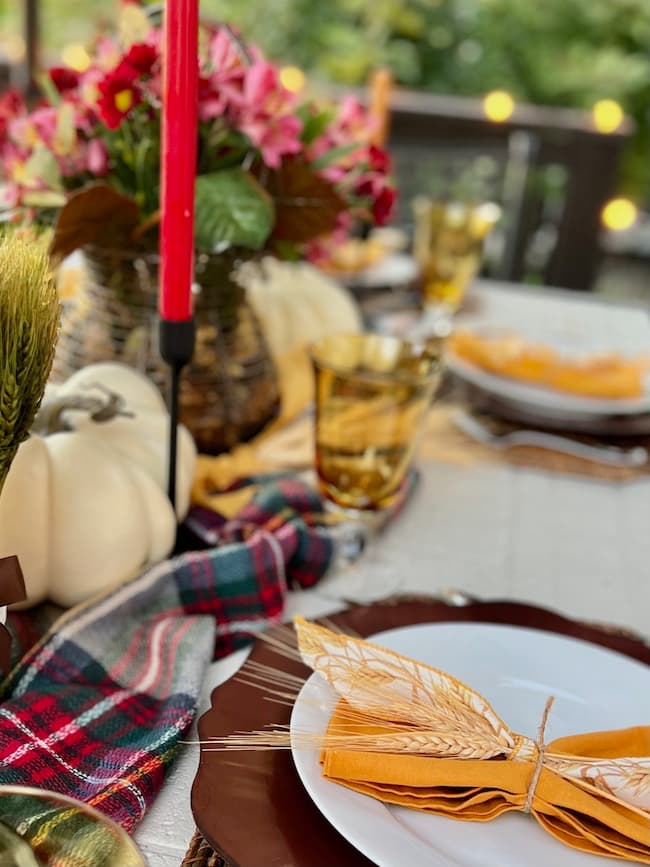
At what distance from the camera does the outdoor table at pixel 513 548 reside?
76 centimetres

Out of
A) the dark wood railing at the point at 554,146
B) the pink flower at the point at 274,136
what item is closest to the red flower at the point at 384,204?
the pink flower at the point at 274,136

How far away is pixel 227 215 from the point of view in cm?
75

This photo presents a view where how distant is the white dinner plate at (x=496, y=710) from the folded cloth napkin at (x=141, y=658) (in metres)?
0.10

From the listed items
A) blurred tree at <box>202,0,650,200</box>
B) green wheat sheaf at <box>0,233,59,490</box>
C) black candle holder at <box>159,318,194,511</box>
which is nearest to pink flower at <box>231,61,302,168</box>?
black candle holder at <box>159,318,194,511</box>

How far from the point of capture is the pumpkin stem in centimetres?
67

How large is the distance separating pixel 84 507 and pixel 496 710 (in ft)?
0.98

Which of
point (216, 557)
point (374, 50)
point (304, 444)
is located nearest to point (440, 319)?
point (304, 444)

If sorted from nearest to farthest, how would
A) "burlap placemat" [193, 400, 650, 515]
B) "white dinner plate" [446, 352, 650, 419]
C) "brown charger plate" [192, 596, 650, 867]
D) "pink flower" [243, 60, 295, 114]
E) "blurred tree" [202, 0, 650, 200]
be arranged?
1. "brown charger plate" [192, 596, 650, 867]
2. "pink flower" [243, 60, 295, 114]
3. "burlap placemat" [193, 400, 650, 515]
4. "white dinner plate" [446, 352, 650, 419]
5. "blurred tree" [202, 0, 650, 200]

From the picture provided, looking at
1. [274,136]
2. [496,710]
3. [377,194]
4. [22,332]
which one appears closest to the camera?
[22,332]

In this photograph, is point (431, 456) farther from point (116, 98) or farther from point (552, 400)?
point (116, 98)

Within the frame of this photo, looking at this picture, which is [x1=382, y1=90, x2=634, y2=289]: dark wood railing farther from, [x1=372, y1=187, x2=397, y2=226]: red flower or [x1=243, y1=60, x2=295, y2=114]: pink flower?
[x1=243, y1=60, x2=295, y2=114]: pink flower

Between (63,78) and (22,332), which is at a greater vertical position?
(63,78)

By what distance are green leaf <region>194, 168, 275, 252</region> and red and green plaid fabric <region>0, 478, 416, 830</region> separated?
219 mm

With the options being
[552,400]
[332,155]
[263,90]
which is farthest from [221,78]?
[552,400]
